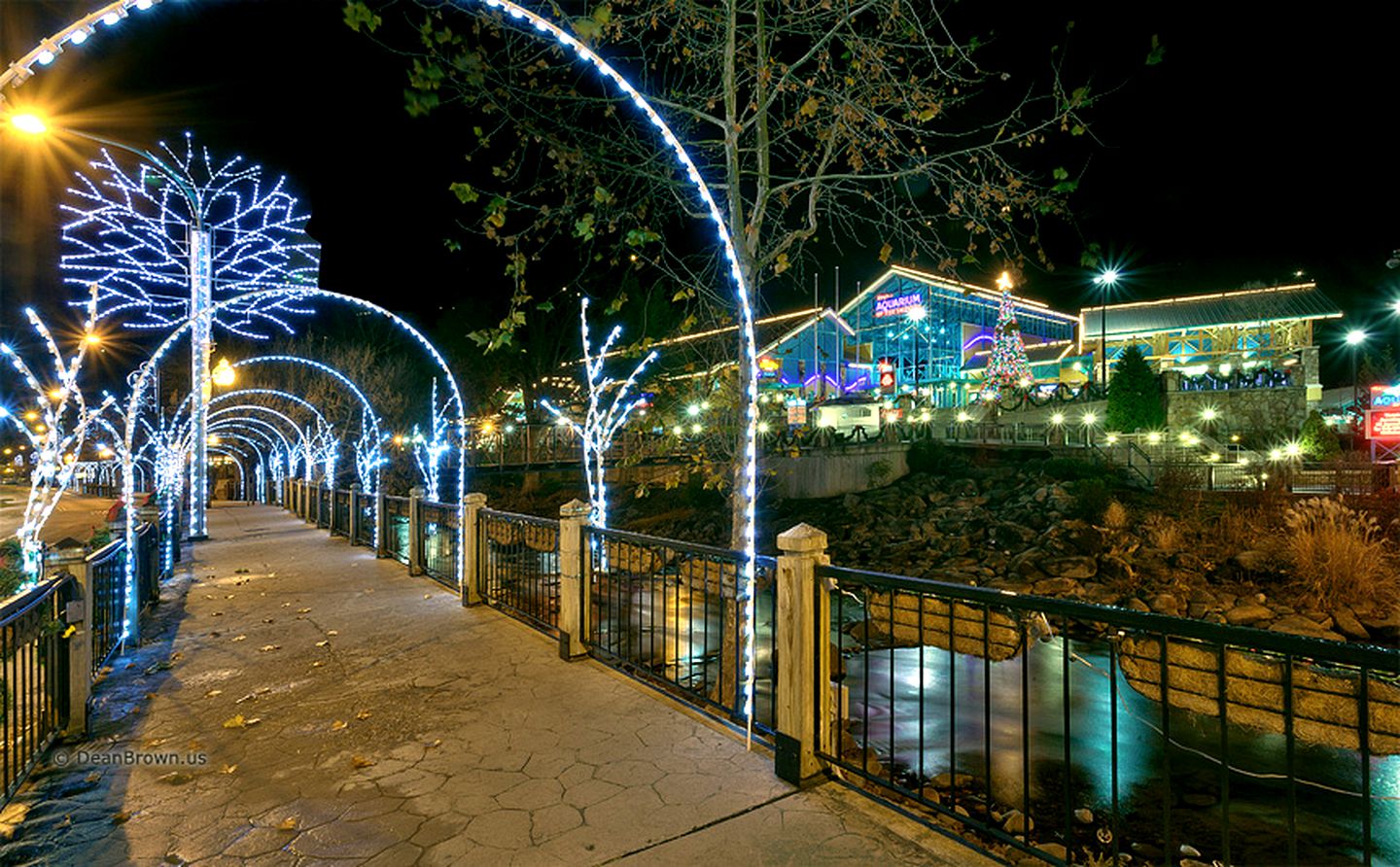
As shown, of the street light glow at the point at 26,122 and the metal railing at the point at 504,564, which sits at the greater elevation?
the street light glow at the point at 26,122

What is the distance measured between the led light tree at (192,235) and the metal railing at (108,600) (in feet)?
31.2

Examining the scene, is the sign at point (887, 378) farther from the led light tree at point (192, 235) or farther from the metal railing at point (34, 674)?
the metal railing at point (34, 674)

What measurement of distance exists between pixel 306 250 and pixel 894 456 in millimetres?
24230

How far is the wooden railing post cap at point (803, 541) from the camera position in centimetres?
444

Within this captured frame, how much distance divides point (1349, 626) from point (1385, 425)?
11.1 metres

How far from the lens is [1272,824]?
23.1ft

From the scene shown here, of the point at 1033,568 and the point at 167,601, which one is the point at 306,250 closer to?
the point at 167,601

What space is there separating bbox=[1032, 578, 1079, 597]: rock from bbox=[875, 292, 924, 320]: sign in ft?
96.4

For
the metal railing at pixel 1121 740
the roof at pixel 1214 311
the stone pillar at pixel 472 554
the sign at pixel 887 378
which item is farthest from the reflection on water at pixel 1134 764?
the sign at pixel 887 378

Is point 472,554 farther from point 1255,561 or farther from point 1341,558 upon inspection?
point 1255,561

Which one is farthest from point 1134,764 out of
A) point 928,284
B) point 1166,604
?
point 928,284

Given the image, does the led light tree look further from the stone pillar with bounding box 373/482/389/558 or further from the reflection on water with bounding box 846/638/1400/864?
the reflection on water with bounding box 846/638/1400/864

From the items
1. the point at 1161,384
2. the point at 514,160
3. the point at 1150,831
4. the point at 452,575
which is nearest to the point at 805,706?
the point at 1150,831

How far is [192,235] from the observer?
17.5 metres
